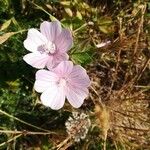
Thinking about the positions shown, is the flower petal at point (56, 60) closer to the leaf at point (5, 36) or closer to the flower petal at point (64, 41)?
the flower petal at point (64, 41)

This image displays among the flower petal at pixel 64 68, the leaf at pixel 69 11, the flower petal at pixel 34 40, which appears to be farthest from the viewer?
the leaf at pixel 69 11

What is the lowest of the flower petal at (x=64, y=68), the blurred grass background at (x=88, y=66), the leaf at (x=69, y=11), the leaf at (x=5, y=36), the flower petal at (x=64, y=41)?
the blurred grass background at (x=88, y=66)

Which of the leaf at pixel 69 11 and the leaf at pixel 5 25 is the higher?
the leaf at pixel 5 25

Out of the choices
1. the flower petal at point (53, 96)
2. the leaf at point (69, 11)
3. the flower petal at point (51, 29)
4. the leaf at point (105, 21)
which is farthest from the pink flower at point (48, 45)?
the leaf at point (105, 21)

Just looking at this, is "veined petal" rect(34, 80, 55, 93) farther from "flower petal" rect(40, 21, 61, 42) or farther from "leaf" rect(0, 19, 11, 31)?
"leaf" rect(0, 19, 11, 31)

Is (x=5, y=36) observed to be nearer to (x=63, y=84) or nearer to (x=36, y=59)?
(x=36, y=59)

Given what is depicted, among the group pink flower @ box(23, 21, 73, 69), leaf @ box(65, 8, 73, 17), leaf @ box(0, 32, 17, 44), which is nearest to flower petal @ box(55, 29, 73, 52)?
pink flower @ box(23, 21, 73, 69)

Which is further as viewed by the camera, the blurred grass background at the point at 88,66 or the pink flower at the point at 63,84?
the blurred grass background at the point at 88,66

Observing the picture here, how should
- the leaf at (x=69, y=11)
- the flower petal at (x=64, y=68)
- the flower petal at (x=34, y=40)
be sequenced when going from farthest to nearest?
1. the leaf at (x=69, y=11)
2. the flower petal at (x=34, y=40)
3. the flower petal at (x=64, y=68)
